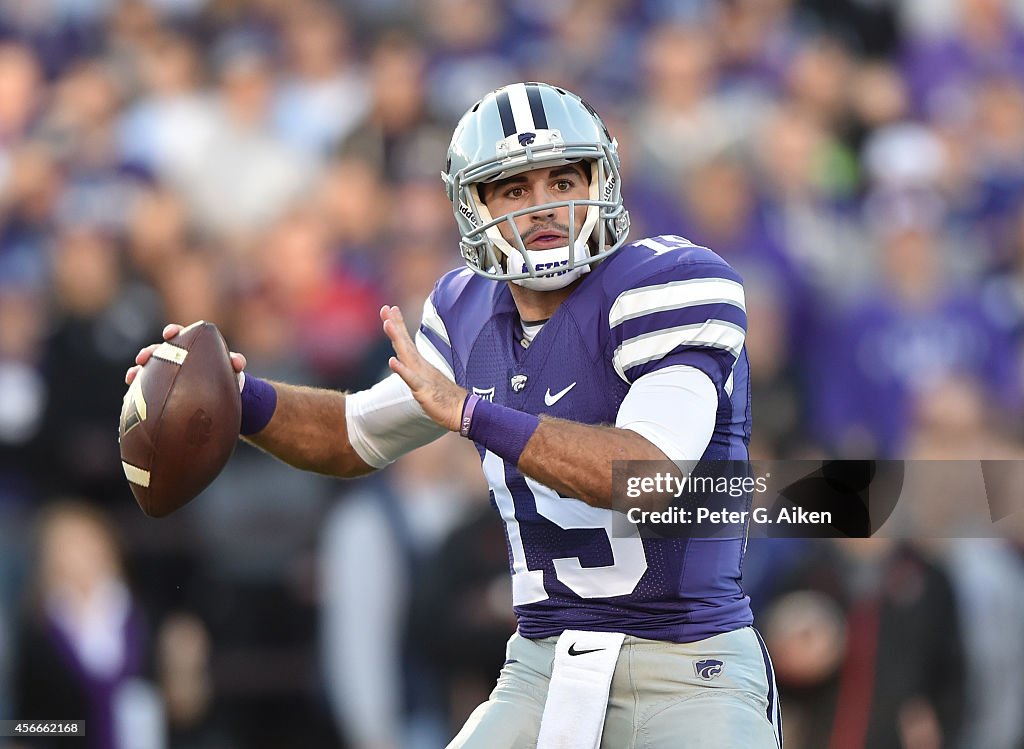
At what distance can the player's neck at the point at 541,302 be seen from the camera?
3.38 meters

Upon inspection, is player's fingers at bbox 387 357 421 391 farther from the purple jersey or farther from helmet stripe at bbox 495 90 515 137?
helmet stripe at bbox 495 90 515 137

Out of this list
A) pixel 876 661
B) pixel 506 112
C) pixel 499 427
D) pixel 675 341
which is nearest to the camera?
pixel 499 427

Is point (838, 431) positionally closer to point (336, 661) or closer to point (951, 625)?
point (951, 625)

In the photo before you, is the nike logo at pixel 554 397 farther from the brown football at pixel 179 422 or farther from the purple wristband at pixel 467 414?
the brown football at pixel 179 422

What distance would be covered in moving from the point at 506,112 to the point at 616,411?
2.60ft

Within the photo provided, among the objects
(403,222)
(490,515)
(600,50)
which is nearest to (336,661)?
(490,515)

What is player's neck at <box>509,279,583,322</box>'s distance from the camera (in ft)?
11.1

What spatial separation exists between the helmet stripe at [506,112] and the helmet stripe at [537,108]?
5 centimetres

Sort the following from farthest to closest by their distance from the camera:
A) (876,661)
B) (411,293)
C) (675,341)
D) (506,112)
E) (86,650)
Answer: (411,293), (86,650), (876,661), (506,112), (675,341)

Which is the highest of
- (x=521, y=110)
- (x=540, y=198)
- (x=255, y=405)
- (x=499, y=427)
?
(x=521, y=110)

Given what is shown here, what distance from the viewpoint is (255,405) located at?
11.8 ft

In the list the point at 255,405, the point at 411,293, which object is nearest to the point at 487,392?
the point at 255,405

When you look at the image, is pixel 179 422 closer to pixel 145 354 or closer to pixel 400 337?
pixel 145 354

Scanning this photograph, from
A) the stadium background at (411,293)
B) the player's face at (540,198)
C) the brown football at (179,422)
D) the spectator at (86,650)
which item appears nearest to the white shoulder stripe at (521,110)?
the player's face at (540,198)
